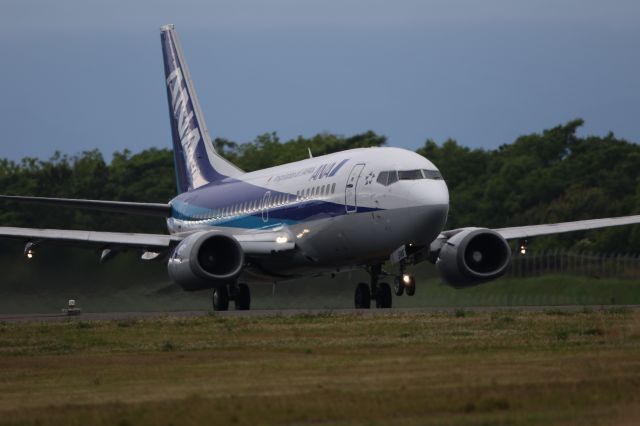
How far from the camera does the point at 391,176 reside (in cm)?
2997

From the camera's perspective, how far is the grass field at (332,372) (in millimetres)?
12969

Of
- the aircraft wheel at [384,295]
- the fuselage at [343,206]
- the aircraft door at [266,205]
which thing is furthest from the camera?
the aircraft door at [266,205]

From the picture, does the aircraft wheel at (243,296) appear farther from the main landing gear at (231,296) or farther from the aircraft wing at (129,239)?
the aircraft wing at (129,239)

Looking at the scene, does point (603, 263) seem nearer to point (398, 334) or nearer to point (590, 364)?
point (398, 334)

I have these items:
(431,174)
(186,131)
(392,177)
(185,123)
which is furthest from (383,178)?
(185,123)

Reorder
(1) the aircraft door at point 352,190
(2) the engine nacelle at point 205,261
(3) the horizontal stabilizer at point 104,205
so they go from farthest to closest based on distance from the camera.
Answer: (3) the horizontal stabilizer at point 104,205
(2) the engine nacelle at point 205,261
(1) the aircraft door at point 352,190

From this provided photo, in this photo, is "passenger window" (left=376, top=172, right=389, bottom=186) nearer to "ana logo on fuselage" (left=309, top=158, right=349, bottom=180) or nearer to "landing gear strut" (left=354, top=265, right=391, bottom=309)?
"ana logo on fuselage" (left=309, top=158, right=349, bottom=180)

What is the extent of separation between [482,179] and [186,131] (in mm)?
34100

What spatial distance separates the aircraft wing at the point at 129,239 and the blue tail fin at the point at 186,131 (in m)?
4.87

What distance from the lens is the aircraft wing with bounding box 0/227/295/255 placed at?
33031mm

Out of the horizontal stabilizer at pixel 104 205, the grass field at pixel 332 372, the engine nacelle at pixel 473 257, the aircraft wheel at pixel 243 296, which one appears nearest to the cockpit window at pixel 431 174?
the engine nacelle at pixel 473 257

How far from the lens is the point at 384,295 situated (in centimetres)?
3189

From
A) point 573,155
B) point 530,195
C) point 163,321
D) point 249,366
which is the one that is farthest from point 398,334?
point 573,155

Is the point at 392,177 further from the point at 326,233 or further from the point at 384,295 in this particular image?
the point at 384,295
